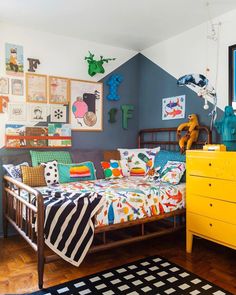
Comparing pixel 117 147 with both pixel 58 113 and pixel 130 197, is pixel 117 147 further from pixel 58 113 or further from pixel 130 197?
pixel 130 197

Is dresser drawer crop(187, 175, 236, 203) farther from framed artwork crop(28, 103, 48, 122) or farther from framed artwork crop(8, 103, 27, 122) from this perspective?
framed artwork crop(8, 103, 27, 122)

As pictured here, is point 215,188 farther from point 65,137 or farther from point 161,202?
point 65,137

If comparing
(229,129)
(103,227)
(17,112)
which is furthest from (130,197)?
(17,112)

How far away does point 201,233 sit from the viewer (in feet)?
8.31

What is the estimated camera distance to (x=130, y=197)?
8.02 ft

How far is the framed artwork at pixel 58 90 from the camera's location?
3.35 meters

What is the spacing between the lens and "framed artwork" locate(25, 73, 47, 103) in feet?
10.5

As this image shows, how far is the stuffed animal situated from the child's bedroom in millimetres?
12

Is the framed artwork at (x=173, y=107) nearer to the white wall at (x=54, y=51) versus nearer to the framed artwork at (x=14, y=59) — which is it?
the white wall at (x=54, y=51)

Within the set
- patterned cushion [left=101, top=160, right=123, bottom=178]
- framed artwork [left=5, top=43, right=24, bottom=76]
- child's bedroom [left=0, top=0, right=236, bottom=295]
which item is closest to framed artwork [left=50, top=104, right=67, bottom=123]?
child's bedroom [left=0, top=0, right=236, bottom=295]

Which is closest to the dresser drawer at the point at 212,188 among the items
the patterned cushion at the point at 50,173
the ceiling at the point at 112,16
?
the patterned cushion at the point at 50,173

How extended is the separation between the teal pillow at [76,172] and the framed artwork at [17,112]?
27.0 inches

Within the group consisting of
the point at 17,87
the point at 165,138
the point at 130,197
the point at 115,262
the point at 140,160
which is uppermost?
the point at 17,87

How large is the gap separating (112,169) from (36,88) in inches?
50.6
